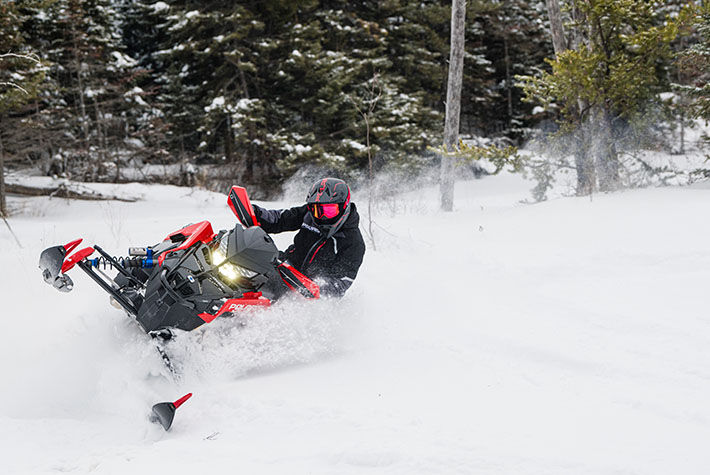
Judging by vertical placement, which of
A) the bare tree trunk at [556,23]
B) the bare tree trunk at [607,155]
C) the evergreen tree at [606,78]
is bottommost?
the bare tree trunk at [607,155]

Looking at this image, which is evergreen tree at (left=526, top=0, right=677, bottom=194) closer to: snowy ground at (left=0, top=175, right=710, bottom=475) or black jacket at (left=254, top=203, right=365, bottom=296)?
snowy ground at (left=0, top=175, right=710, bottom=475)

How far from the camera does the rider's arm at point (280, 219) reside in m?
4.86

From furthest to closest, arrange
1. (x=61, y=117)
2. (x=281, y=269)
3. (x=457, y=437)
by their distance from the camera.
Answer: (x=61, y=117)
(x=281, y=269)
(x=457, y=437)

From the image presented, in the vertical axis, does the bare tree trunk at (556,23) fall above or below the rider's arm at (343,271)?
above

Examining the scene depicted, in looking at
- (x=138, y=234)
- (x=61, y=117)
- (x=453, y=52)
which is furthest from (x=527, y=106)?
(x=138, y=234)

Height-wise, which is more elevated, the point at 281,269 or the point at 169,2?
the point at 169,2

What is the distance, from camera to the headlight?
11.9ft

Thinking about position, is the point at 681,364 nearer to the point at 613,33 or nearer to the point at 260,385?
the point at 260,385

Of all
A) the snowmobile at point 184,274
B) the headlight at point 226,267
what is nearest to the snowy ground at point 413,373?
the snowmobile at point 184,274

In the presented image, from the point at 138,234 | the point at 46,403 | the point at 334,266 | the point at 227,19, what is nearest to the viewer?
the point at 46,403

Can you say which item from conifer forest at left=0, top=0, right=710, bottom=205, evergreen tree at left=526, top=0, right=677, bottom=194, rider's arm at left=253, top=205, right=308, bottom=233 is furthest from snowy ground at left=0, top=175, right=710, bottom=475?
conifer forest at left=0, top=0, right=710, bottom=205

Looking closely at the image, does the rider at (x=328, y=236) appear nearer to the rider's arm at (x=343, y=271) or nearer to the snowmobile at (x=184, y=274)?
the rider's arm at (x=343, y=271)

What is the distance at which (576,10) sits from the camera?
9.84 meters

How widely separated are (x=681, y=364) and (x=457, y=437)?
1.95 metres
